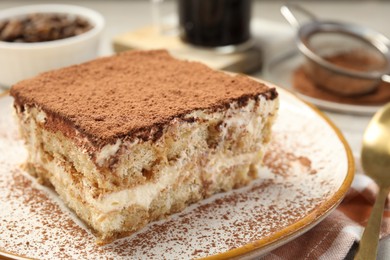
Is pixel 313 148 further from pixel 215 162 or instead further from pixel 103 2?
pixel 103 2

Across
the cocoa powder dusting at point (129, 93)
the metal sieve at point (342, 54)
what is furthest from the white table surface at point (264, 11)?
the cocoa powder dusting at point (129, 93)

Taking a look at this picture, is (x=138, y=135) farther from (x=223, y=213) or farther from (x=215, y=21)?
(x=215, y=21)

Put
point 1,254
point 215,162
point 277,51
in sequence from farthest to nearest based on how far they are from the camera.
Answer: point 277,51
point 215,162
point 1,254

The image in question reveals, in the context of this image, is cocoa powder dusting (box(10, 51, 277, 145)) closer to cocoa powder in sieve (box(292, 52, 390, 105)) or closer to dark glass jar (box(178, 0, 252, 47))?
dark glass jar (box(178, 0, 252, 47))

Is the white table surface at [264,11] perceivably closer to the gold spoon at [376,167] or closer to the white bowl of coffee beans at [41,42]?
the white bowl of coffee beans at [41,42]

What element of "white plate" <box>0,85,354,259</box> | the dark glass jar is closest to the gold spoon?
"white plate" <box>0,85,354,259</box>

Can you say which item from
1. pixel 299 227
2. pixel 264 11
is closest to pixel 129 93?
pixel 299 227

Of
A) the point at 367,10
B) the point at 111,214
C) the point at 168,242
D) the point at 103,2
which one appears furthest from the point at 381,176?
the point at 103,2
